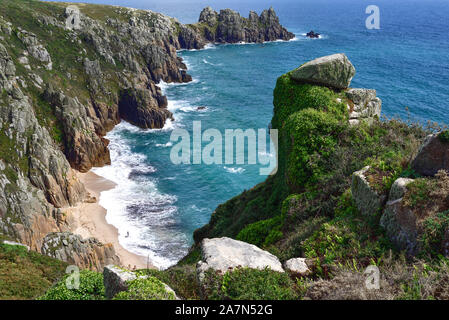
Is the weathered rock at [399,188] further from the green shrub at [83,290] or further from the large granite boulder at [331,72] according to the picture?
the green shrub at [83,290]

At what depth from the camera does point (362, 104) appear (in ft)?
70.3

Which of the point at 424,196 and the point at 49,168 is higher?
the point at 424,196

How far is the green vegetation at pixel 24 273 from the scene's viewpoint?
18.1 metres

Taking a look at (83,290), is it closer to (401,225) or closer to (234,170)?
(401,225)

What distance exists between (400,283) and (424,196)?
319 cm

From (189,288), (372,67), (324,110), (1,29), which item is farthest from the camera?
(372,67)

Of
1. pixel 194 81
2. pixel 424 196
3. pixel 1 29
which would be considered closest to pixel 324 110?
pixel 424 196

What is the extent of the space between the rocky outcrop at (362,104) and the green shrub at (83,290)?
17.3m

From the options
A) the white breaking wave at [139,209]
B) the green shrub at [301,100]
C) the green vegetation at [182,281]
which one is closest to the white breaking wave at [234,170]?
the white breaking wave at [139,209]

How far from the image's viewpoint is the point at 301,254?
12.5m

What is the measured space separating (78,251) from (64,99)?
3406cm

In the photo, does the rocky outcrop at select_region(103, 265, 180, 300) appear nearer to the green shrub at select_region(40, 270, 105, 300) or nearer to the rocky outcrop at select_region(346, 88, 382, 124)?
the green shrub at select_region(40, 270, 105, 300)

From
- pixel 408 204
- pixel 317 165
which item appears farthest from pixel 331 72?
pixel 408 204

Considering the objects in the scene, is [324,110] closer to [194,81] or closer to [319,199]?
[319,199]
